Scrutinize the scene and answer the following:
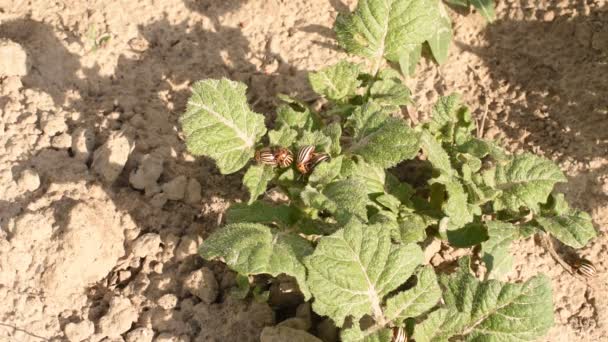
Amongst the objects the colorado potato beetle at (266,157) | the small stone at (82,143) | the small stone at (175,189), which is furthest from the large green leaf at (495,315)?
the small stone at (82,143)

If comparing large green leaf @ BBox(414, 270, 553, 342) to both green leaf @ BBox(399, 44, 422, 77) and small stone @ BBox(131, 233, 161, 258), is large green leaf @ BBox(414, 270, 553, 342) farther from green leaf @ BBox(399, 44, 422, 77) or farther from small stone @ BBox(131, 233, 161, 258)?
green leaf @ BBox(399, 44, 422, 77)

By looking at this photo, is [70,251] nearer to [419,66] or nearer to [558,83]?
[419,66]

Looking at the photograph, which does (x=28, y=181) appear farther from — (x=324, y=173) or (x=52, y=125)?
(x=324, y=173)

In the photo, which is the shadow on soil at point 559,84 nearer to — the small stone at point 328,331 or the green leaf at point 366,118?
the green leaf at point 366,118

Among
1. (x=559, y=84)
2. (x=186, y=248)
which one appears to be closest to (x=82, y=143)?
(x=186, y=248)

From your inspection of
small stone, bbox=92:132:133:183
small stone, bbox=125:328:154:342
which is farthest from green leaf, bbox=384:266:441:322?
small stone, bbox=92:132:133:183

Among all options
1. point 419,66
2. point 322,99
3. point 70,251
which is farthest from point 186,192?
point 419,66
